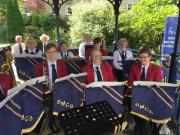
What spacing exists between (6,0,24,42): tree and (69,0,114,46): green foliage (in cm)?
855

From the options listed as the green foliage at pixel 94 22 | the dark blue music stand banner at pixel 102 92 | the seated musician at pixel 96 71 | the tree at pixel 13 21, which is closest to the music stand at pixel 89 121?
the dark blue music stand banner at pixel 102 92

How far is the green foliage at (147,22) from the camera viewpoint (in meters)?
15.0

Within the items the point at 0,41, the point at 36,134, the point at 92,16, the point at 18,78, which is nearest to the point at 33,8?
the point at 0,41

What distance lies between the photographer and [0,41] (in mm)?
28531

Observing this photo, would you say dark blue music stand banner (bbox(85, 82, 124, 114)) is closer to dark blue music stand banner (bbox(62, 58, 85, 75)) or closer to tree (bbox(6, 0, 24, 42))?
dark blue music stand banner (bbox(62, 58, 85, 75))

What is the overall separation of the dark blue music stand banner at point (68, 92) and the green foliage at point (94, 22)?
1214cm

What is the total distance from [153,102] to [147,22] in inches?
407

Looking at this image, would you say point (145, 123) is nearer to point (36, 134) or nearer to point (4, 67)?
point (36, 134)

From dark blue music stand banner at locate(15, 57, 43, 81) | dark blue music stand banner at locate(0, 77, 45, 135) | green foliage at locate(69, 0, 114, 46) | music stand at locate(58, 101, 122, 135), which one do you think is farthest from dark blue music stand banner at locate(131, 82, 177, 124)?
green foliage at locate(69, 0, 114, 46)

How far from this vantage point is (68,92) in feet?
18.2

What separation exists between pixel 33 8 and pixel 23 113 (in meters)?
29.3

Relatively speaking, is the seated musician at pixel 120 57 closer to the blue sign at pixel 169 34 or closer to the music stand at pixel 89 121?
the blue sign at pixel 169 34

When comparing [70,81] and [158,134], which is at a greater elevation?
[70,81]

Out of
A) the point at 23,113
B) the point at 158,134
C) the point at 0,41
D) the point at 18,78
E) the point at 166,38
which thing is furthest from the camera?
the point at 0,41
